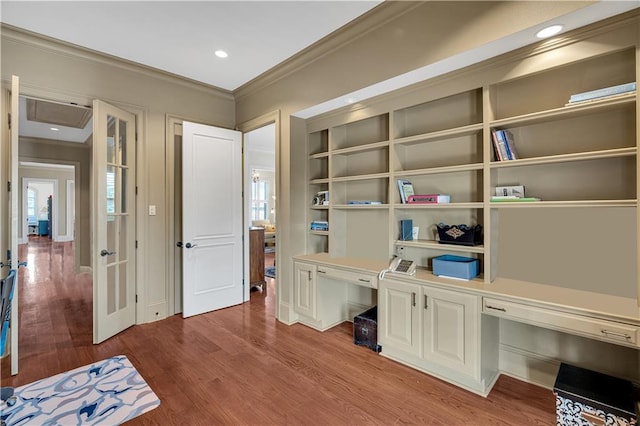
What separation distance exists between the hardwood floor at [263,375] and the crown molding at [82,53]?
9.36 feet

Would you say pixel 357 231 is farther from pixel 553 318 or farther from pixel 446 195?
pixel 553 318

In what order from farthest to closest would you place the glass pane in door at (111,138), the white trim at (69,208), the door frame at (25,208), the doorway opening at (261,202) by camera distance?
the white trim at (69,208) < the door frame at (25,208) < the doorway opening at (261,202) < the glass pane in door at (111,138)

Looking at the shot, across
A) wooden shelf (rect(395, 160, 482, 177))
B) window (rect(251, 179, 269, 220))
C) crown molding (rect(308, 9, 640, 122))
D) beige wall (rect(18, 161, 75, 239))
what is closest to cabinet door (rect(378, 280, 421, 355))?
wooden shelf (rect(395, 160, 482, 177))

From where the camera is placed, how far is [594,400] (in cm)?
168

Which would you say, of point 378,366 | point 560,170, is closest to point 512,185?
point 560,170

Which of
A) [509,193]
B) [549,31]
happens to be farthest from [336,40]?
[509,193]

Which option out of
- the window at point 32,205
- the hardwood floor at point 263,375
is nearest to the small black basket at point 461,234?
the hardwood floor at point 263,375

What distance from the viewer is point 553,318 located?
1.79 metres

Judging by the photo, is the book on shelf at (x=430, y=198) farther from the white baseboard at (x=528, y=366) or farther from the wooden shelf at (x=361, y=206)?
the white baseboard at (x=528, y=366)

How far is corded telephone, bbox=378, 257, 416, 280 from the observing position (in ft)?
8.25

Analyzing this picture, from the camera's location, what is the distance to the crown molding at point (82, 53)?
8.76ft

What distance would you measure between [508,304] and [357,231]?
5.45 feet

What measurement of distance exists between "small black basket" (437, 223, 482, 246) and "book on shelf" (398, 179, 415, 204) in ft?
1.37

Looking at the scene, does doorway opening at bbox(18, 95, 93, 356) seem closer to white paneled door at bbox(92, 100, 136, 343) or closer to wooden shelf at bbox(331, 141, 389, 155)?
white paneled door at bbox(92, 100, 136, 343)
